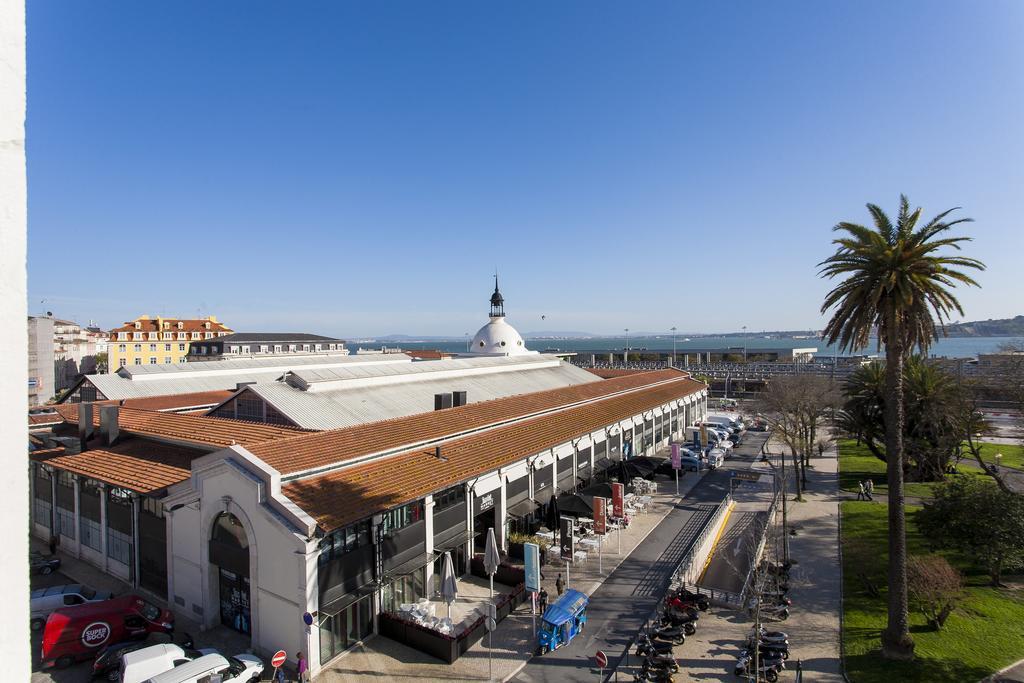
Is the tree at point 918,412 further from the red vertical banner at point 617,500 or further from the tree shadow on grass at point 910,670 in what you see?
the red vertical banner at point 617,500

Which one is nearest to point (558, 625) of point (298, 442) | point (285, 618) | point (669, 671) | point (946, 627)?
point (669, 671)

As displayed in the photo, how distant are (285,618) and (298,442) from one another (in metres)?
7.99

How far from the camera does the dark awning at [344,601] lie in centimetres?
1883

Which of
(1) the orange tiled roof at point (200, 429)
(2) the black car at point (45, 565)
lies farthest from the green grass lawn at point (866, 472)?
(2) the black car at point (45, 565)

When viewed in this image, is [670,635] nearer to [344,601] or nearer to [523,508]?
[523,508]

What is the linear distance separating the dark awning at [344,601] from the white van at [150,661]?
14.9 feet

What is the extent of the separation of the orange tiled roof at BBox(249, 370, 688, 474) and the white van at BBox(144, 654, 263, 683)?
648cm

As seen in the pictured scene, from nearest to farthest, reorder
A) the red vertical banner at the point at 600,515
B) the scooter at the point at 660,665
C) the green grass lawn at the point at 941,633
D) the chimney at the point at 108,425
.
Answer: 1. the scooter at the point at 660,665
2. the green grass lawn at the point at 941,633
3. the chimney at the point at 108,425
4. the red vertical banner at the point at 600,515

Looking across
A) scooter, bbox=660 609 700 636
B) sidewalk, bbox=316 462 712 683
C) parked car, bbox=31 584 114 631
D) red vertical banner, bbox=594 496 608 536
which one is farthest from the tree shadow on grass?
parked car, bbox=31 584 114 631

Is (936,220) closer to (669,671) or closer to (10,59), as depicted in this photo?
(669,671)

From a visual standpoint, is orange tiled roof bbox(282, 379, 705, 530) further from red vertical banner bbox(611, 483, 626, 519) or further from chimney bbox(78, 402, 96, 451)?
chimney bbox(78, 402, 96, 451)

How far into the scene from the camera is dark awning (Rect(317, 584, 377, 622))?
61.8ft

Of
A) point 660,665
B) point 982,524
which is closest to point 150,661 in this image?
point 660,665

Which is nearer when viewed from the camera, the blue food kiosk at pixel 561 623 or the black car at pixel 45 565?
the blue food kiosk at pixel 561 623
